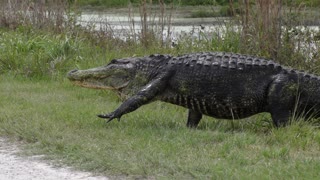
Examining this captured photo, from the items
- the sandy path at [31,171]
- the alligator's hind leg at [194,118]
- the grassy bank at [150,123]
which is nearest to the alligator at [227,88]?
the alligator's hind leg at [194,118]

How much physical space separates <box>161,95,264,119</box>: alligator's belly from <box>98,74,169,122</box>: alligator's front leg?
159mm

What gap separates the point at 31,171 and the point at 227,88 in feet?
7.17

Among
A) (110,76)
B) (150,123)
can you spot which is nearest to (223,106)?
(150,123)

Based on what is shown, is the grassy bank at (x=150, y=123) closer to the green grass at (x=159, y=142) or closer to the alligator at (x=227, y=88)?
the green grass at (x=159, y=142)

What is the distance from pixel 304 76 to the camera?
19.9 ft

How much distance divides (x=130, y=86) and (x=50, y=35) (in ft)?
17.7

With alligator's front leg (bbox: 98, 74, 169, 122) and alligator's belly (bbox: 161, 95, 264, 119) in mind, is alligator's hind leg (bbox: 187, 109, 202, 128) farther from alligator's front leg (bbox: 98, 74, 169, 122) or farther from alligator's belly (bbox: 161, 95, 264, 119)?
alligator's front leg (bbox: 98, 74, 169, 122)

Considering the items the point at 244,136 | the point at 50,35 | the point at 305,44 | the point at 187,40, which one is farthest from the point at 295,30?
the point at 50,35

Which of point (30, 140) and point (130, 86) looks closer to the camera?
point (30, 140)

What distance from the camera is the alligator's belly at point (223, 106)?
6.06 meters

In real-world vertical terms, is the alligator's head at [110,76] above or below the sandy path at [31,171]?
above

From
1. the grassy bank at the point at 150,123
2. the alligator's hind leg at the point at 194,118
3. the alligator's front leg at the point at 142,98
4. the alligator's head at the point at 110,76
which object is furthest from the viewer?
the alligator's head at the point at 110,76

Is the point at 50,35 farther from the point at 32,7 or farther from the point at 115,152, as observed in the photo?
the point at 115,152

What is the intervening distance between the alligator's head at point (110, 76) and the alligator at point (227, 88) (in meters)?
0.20
